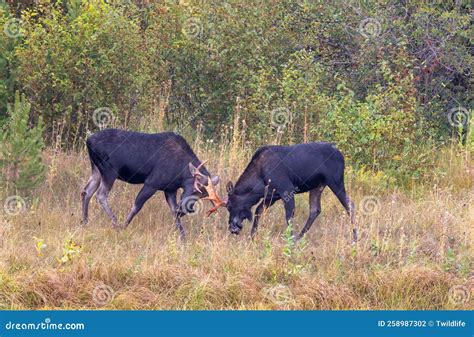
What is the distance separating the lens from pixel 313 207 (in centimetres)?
1220

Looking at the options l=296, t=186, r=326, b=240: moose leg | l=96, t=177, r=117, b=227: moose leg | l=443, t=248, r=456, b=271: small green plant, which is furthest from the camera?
l=96, t=177, r=117, b=227: moose leg

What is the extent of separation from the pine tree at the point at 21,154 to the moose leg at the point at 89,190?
1.97 feet

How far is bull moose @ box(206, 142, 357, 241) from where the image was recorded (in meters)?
12.0

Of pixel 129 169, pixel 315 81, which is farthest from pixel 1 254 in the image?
pixel 315 81

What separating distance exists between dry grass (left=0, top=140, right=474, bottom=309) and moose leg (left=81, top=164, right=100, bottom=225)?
0.40ft

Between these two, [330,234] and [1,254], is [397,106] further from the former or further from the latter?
[1,254]

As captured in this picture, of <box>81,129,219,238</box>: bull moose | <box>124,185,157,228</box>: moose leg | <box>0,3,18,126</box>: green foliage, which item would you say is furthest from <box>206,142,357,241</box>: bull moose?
<box>0,3,18,126</box>: green foliage

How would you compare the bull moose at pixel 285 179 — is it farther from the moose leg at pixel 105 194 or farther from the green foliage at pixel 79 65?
the green foliage at pixel 79 65

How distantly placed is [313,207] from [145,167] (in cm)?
231

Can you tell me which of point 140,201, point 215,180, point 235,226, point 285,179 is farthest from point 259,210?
point 140,201

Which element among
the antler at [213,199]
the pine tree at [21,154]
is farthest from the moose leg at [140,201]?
the pine tree at [21,154]

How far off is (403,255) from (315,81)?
5.61m

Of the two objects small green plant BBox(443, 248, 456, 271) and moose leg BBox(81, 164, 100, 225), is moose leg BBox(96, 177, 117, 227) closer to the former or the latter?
moose leg BBox(81, 164, 100, 225)

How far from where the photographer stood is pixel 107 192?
40.4 ft
